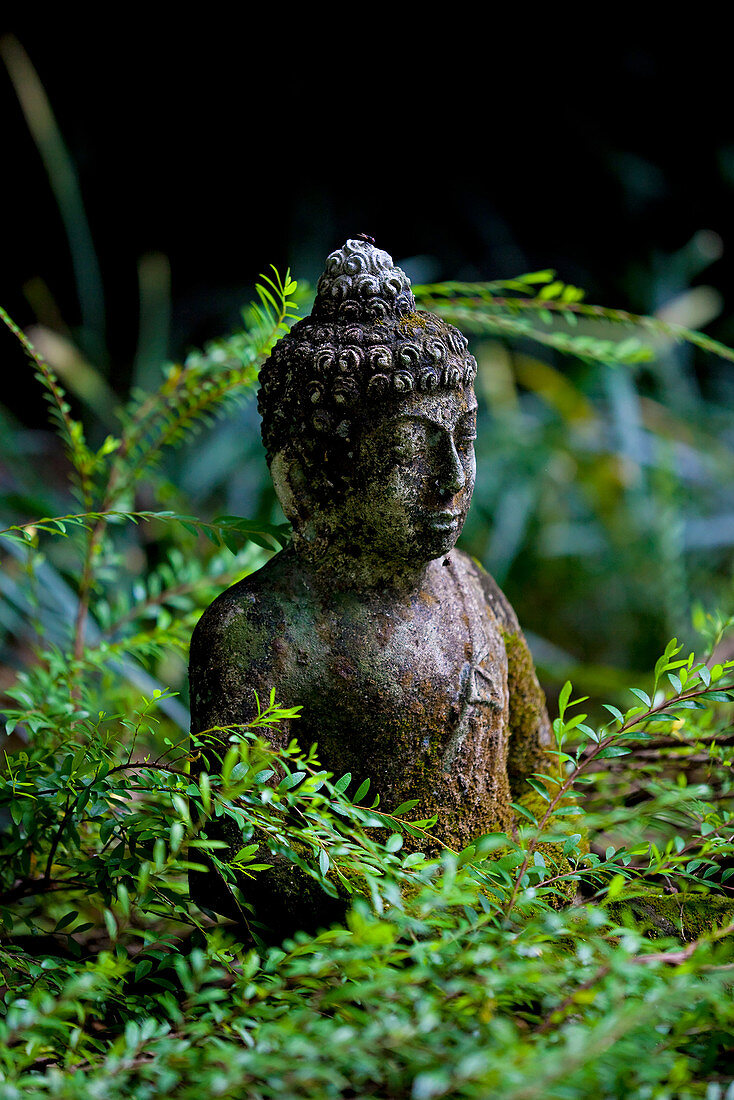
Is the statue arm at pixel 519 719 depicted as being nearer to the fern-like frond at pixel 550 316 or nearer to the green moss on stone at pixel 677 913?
the green moss on stone at pixel 677 913

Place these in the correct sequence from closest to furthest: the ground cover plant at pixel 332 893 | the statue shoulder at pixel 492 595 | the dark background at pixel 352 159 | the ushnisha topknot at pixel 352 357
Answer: the ground cover plant at pixel 332 893 < the ushnisha topknot at pixel 352 357 < the statue shoulder at pixel 492 595 < the dark background at pixel 352 159

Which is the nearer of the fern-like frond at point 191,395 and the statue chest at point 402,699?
the statue chest at point 402,699

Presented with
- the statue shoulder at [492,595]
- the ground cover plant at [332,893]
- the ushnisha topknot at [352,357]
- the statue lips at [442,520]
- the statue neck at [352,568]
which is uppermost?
the ushnisha topknot at [352,357]

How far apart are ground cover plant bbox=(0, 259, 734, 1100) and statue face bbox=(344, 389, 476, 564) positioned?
12 centimetres

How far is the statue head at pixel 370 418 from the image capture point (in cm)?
76

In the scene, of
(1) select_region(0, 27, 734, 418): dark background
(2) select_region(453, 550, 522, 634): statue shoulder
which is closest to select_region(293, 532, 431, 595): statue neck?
(2) select_region(453, 550, 522, 634): statue shoulder

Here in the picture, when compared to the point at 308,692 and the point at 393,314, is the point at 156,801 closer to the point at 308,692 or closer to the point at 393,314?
the point at 308,692

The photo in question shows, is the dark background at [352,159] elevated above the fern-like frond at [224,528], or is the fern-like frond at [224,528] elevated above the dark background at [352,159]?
the dark background at [352,159]

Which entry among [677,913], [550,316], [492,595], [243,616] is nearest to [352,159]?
[550,316]

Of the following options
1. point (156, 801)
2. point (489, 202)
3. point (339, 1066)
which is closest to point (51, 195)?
point (489, 202)


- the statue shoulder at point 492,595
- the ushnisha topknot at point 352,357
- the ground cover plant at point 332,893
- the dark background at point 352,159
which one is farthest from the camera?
the dark background at point 352,159

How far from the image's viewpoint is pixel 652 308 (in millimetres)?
2887

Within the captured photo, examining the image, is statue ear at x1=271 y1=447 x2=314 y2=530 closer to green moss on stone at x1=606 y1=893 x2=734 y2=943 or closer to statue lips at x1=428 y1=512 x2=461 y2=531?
statue lips at x1=428 y1=512 x2=461 y2=531

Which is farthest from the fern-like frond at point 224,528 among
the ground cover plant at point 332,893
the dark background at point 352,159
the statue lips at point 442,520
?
the dark background at point 352,159
